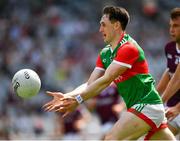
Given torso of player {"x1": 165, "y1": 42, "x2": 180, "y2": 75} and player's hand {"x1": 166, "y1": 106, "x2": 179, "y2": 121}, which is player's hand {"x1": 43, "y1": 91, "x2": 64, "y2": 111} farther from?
torso of player {"x1": 165, "y1": 42, "x2": 180, "y2": 75}

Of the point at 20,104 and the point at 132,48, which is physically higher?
the point at 132,48

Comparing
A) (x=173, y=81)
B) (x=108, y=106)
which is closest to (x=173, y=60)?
(x=173, y=81)

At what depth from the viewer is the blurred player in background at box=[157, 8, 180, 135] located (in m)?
9.11

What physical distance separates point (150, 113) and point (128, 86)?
394 millimetres

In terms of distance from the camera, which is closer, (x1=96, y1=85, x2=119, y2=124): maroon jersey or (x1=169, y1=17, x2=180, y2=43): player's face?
(x1=169, y1=17, x2=180, y2=43): player's face

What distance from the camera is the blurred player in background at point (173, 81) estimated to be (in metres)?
9.11

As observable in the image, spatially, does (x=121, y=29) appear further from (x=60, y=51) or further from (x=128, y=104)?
(x=60, y=51)

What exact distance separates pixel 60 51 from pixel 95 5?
81.4 inches

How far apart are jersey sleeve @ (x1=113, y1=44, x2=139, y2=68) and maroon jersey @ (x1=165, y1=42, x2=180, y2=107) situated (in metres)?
1.38

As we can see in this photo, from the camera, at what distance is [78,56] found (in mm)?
19953

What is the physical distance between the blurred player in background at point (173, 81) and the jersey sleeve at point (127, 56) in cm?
93

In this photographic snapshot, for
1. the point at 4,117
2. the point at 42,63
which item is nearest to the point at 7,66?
the point at 42,63

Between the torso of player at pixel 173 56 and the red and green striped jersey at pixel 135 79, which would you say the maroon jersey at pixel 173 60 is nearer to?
the torso of player at pixel 173 56

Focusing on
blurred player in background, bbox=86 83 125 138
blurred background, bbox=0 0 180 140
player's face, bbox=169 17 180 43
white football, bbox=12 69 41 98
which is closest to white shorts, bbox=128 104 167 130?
white football, bbox=12 69 41 98
